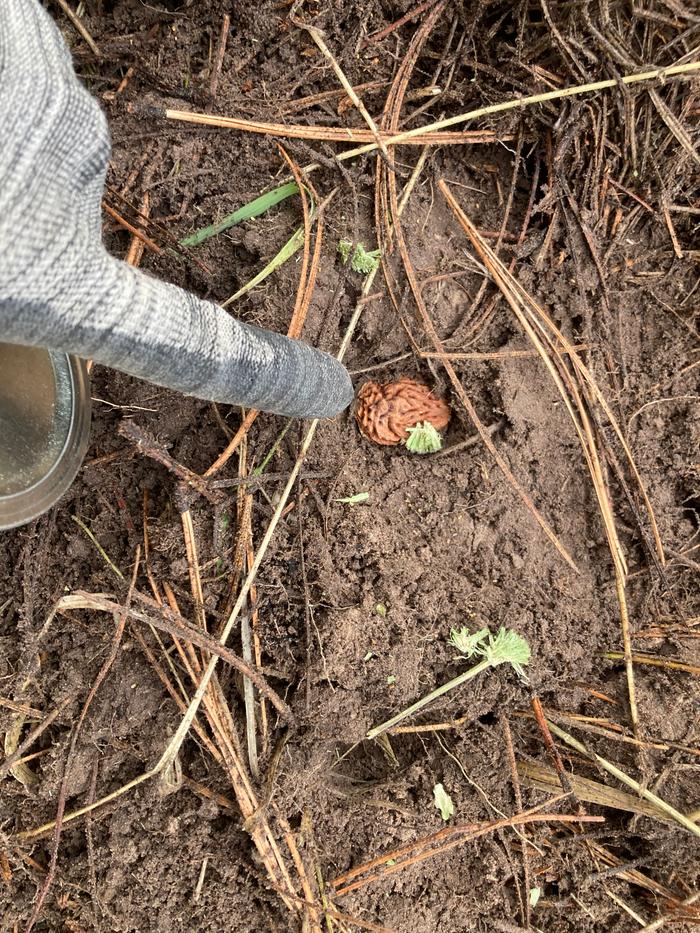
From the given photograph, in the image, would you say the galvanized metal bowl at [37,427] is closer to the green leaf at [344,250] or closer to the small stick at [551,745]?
the green leaf at [344,250]

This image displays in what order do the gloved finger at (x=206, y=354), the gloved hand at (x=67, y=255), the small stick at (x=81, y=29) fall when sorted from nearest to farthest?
the gloved hand at (x=67, y=255) → the gloved finger at (x=206, y=354) → the small stick at (x=81, y=29)

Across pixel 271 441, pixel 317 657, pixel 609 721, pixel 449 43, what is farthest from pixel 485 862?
pixel 449 43

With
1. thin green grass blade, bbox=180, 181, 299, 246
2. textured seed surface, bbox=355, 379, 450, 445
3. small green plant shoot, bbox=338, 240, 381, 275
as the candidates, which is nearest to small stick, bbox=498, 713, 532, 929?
textured seed surface, bbox=355, 379, 450, 445

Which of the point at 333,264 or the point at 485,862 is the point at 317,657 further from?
the point at 333,264

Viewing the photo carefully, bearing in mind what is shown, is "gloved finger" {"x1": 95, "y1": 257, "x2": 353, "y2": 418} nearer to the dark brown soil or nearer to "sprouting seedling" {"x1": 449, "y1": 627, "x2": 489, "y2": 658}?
the dark brown soil

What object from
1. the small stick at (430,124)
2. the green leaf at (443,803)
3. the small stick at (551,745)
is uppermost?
the small stick at (430,124)

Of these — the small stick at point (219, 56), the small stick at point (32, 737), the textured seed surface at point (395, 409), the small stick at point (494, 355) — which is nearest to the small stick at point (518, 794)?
the textured seed surface at point (395, 409)
